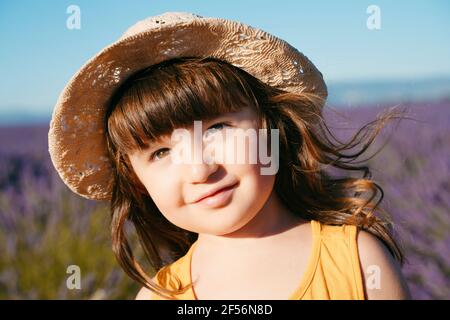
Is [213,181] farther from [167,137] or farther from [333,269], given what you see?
[333,269]

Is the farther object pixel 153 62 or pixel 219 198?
pixel 153 62

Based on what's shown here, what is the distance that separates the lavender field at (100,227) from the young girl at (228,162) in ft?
2.86

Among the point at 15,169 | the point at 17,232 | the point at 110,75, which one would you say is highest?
the point at 110,75

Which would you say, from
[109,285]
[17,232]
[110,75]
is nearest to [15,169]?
[17,232]

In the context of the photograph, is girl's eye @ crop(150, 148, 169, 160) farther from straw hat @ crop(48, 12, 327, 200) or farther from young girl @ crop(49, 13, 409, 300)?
straw hat @ crop(48, 12, 327, 200)

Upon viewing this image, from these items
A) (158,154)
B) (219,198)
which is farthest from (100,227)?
(219,198)

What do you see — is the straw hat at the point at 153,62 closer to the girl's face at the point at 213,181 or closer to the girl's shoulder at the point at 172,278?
the girl's face at the point at 213,181

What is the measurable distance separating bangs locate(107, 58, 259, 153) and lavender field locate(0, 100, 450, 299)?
3.49 ft

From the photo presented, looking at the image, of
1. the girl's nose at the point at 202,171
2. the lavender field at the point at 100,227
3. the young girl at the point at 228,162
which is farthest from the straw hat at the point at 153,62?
the lavender field at the point at 100,227

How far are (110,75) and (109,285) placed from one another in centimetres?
175

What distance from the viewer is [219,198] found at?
1.57 m

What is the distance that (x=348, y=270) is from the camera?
1.60 meters

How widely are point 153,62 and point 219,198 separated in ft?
1.37
